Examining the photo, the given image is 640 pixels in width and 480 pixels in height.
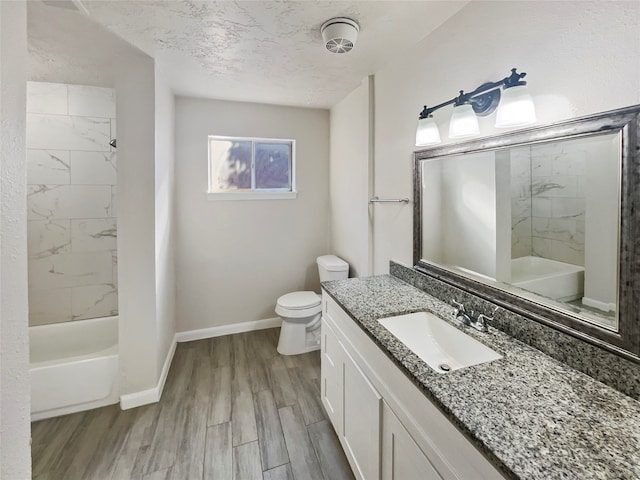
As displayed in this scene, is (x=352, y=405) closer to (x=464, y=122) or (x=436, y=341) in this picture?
(x=436, y=341)

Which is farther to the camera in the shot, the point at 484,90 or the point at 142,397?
the point at 142,397

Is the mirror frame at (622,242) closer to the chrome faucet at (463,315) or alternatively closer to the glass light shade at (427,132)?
the chrome faucet at (463,315)

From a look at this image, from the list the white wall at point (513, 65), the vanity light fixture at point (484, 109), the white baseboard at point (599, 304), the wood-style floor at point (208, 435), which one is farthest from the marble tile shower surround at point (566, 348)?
the wood-style floor at point (208, 435)

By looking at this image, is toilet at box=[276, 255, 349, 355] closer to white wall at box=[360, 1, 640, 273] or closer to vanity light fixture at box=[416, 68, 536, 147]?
white wall at box=[360, 1, 640, 273]

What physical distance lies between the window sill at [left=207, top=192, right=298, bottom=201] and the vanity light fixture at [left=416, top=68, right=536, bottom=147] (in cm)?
171

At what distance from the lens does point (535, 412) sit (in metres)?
0.78

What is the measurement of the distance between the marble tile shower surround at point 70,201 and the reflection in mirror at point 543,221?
8.24ft

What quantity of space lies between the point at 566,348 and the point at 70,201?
3.26 metres

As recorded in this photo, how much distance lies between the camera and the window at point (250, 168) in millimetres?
2973

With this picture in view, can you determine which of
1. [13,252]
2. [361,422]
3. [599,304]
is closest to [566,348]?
[599,304]

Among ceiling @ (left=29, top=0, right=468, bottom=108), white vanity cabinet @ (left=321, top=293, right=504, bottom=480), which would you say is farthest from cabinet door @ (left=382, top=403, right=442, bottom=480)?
ceiling @ (left=29, top=0, right=468, bottom=108)

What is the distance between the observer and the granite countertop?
2.08 feet

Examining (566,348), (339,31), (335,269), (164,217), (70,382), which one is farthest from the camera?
(335,269)

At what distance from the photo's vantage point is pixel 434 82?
1637 mm
